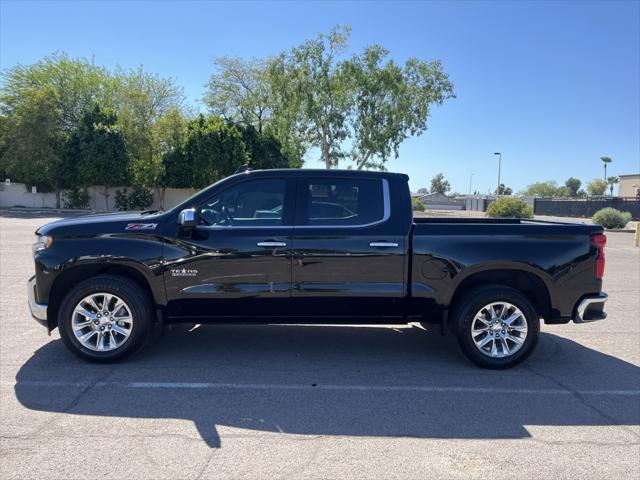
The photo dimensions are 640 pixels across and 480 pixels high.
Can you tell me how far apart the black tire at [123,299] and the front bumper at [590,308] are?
4.40 metres

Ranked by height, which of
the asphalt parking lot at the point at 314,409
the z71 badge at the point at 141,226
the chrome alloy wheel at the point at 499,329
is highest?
the z71 badge at the point at 141,226

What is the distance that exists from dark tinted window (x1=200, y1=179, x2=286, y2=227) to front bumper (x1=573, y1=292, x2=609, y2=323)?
3.22 meters

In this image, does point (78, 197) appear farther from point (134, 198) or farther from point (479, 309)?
point (479, 309)

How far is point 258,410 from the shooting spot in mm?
4363

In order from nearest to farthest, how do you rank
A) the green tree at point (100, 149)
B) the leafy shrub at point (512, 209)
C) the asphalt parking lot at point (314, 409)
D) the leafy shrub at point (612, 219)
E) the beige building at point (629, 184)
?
the asphalt parking lot at point (314, 409), the leafy shrub at point (512, 209), the leafy shrub at point (612, 219), the green tree at point (100, 149), the beige building at point (629, 184)

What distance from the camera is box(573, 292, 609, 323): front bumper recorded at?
546cm

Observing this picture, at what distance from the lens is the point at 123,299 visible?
208 inches

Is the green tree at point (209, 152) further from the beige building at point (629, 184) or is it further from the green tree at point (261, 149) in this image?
the beige building at point (629, 184)

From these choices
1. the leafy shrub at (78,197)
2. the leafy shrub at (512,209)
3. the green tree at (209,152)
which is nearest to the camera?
the leafy shrub at (512,209)

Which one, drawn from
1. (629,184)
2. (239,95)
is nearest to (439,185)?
(629,184)

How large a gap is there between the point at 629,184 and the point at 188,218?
89.0m

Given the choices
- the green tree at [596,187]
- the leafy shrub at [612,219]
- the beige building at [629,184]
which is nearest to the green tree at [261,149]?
the leafy shrub at [612,219]

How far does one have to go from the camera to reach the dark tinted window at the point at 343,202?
5.44 metres

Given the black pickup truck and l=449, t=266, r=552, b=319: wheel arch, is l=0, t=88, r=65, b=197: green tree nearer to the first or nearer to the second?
the black pickup truck
